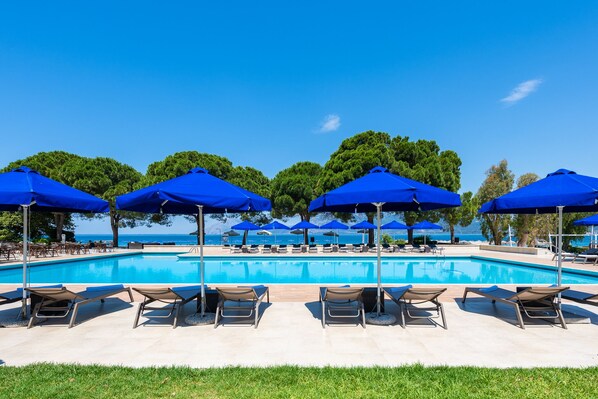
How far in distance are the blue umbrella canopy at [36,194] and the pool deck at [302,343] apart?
1986 millimetres

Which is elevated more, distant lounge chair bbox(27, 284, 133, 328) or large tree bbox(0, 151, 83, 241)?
large tree bbox(0, 151, 83, 241)

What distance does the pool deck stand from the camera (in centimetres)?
387

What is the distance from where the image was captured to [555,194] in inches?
199

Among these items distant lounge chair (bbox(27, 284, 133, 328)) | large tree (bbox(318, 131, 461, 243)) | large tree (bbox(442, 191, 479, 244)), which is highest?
large tree (bbox(318, 131, 461, 243))

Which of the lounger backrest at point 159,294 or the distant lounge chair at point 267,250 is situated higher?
the lounger backrest at point 159,294

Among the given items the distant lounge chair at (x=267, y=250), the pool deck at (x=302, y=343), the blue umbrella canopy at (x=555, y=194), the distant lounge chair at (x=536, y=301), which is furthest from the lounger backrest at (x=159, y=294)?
the distant lounge chair at (x=267, y=250)

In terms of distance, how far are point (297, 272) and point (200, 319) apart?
33.3 feet

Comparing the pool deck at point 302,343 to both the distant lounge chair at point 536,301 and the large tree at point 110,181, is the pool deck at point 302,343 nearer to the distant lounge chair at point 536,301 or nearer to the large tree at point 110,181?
the distant lounge chair at point 536,301

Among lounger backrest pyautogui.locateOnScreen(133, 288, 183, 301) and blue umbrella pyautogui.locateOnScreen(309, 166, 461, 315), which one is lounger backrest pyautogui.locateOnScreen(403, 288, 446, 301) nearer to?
blue umbrella pyautogui.locateOnScreen(309, 166, 461, 315)

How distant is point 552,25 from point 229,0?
1152 centimetres

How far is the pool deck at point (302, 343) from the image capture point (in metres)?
3.87

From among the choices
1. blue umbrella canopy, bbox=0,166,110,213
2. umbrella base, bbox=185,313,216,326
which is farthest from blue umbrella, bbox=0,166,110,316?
umbrella base, bbox=185,313,216,326

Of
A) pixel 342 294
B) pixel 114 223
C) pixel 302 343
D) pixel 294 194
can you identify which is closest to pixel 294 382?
pixel 302 343

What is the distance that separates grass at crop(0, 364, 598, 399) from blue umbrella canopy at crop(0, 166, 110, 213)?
7.82 ft
